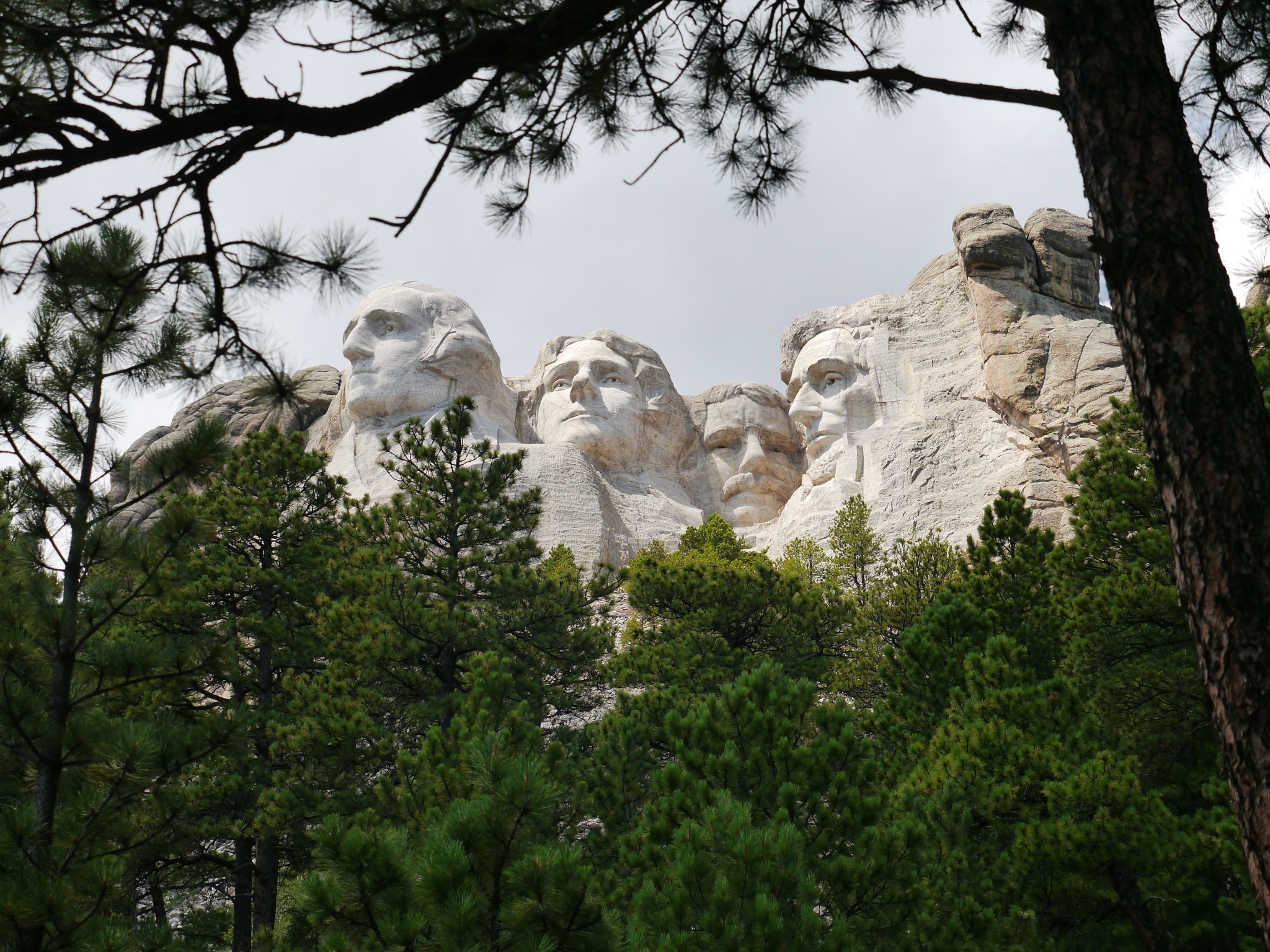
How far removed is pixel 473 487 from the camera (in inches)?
637

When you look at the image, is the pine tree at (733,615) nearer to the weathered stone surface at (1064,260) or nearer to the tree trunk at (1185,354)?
the tree trunk at (1185,354)

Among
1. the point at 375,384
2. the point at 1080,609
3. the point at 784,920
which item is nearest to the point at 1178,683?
the point at 1080,609

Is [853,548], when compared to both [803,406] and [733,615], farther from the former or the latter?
[733,615]

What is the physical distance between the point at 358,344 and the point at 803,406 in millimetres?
13784

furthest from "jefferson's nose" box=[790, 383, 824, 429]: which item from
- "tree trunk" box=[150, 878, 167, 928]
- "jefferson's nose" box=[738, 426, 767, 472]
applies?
"tree trunk" box=[150, 878, 167, 928]

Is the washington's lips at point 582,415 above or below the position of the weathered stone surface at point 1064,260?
below

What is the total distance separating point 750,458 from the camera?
38.4 metres

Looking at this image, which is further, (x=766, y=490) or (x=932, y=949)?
(x=766, y=490)

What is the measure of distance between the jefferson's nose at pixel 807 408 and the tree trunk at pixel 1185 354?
30.7 meters

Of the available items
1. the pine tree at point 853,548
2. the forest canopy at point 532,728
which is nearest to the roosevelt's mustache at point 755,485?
the pine tree at point 853,548

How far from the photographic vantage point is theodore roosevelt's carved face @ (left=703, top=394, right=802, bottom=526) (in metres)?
37.6

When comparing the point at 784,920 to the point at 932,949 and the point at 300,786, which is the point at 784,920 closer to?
the point at 932,949

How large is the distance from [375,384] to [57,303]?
28829 mm

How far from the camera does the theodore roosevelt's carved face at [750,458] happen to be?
3762cm
